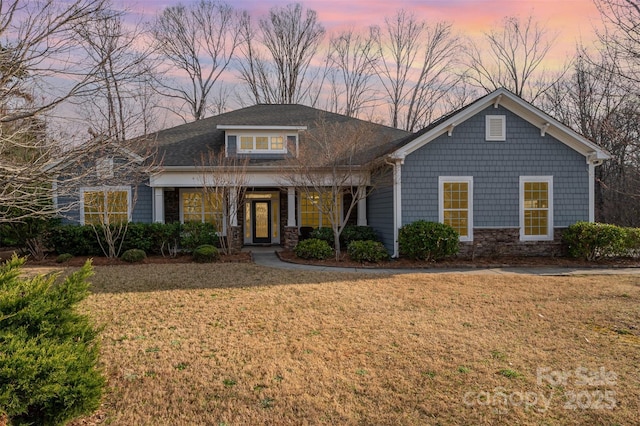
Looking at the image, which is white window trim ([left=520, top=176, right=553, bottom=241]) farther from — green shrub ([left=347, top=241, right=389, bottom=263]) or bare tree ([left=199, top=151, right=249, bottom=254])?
bare tree ([left=199, top=151, right=249, bottom=254])

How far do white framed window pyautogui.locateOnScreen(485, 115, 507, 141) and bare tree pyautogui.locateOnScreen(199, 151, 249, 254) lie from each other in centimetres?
771

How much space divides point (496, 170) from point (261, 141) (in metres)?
8.39

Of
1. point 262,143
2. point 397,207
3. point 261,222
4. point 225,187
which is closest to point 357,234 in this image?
point 397,207

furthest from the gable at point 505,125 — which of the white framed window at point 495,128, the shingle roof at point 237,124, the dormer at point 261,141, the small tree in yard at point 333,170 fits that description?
the dormer at point 261,141

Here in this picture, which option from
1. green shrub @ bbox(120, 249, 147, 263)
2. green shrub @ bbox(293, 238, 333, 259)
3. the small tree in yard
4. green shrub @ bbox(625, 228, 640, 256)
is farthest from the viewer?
the small tree in yard

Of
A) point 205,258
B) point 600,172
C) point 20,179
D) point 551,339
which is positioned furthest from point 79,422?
point 600,172

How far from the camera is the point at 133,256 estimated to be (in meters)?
12.5

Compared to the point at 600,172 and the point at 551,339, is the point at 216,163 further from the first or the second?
the point at 600,172

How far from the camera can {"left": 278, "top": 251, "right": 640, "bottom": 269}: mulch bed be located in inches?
466

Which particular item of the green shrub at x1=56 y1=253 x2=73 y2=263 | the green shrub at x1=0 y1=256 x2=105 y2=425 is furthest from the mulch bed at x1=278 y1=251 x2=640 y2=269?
the green shrub at x1=0 y1=256 x2=105 y2=425

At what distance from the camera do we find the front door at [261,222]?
58.2ft

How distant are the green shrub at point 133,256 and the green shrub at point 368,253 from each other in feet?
20.5

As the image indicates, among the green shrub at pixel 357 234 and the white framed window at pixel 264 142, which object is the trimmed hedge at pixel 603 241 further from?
the white framed window at pixel 264 142

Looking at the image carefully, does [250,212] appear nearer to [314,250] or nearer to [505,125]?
[314,250]
